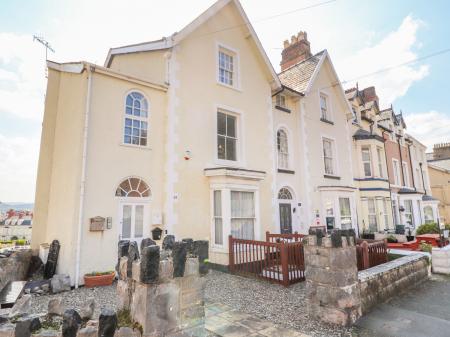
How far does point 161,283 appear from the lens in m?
2.46

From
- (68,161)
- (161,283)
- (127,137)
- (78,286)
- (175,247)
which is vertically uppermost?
(127,137)

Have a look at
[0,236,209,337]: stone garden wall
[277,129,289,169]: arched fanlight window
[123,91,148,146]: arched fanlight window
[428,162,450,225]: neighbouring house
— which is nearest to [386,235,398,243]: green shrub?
[277,129,289,169]: arched fanlight window

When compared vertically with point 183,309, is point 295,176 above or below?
above

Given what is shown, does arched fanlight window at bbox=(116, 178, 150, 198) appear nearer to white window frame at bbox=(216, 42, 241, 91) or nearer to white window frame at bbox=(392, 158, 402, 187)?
white window frame at bbox=(216, 42, 241, 91)

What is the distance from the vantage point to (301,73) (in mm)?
15859

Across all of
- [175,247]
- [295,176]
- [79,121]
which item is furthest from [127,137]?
[295,176]

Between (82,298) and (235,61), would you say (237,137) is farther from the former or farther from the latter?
(82,298)

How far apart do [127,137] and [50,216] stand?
3651 mm

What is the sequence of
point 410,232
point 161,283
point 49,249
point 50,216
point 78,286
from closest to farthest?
point 161,283, point 78,286, point 49,249, point 50,216, point 410,232

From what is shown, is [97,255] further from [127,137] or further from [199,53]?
[199,53]

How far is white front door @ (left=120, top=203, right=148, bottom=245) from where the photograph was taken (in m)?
8.27

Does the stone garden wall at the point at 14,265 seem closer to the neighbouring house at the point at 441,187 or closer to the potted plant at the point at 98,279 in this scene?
the potted plant at the point at 98,279

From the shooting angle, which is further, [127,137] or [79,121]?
[127,137]

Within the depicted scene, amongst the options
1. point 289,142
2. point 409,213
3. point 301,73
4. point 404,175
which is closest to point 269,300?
point 289,142
